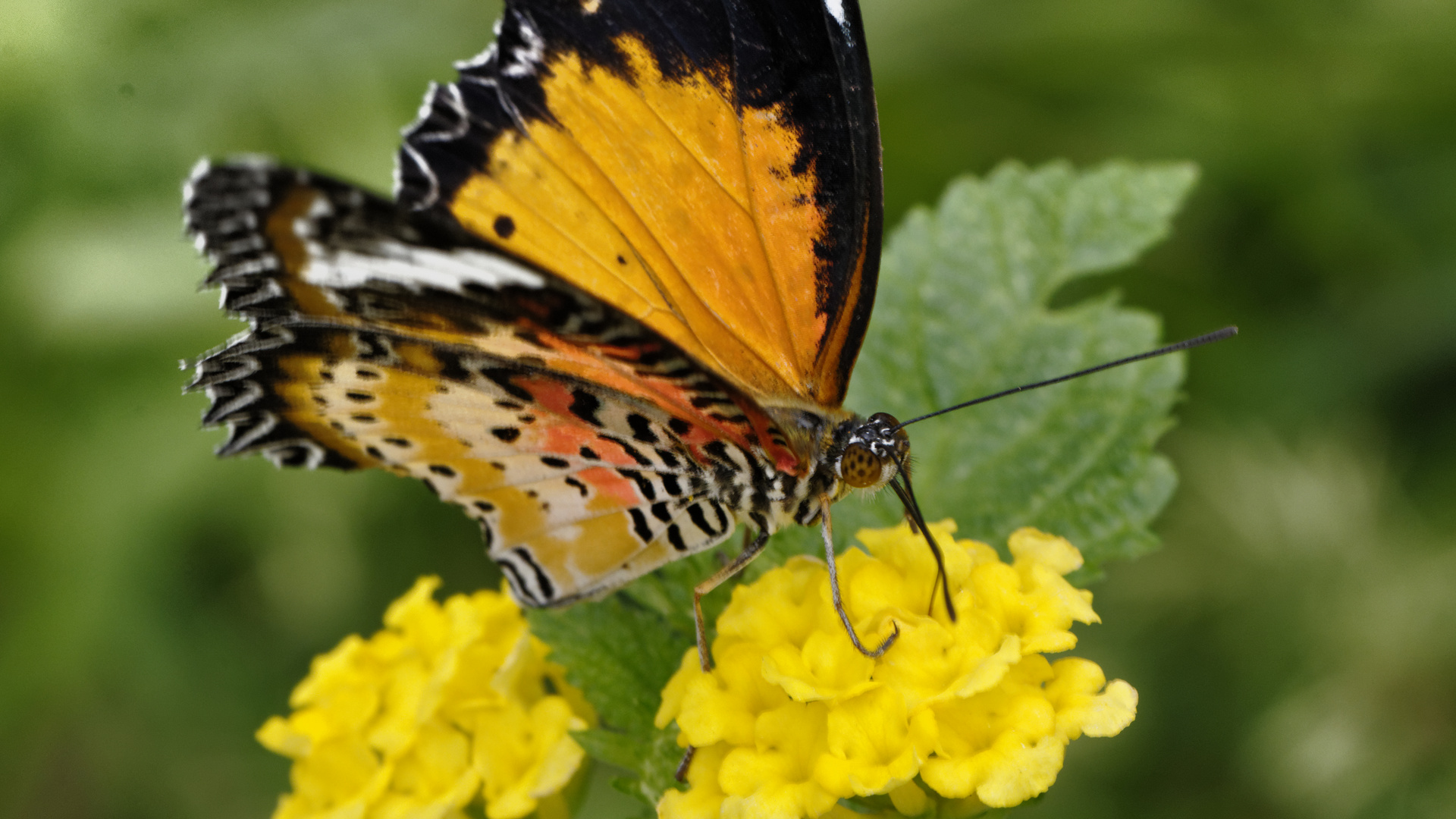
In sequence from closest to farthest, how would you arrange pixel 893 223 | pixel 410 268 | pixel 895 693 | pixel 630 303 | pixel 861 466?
pixel 895 693, pixel 410 268, pixel 861 466, pixel 630 303, pixel 893 223

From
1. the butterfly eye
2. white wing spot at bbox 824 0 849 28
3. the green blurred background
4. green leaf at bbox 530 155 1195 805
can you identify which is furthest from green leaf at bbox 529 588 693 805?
the green blurred background

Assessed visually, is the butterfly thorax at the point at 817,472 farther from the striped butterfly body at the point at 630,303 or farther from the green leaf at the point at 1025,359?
the green leaf at the point at 1025,359

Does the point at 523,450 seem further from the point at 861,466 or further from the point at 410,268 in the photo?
the point at 861,466

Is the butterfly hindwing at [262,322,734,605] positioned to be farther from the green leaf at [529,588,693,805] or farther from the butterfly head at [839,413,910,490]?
the butterfly head at [839,413,910,490]

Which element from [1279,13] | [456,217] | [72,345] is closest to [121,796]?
[72,345]

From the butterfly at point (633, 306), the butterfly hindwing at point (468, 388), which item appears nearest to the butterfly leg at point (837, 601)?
the butterfly at point (633, 306)

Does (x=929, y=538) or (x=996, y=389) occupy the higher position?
(x=996, y=389)

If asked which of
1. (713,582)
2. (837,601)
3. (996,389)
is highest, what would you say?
(996,389)

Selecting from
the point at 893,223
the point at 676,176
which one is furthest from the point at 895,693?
the point at 893,223
